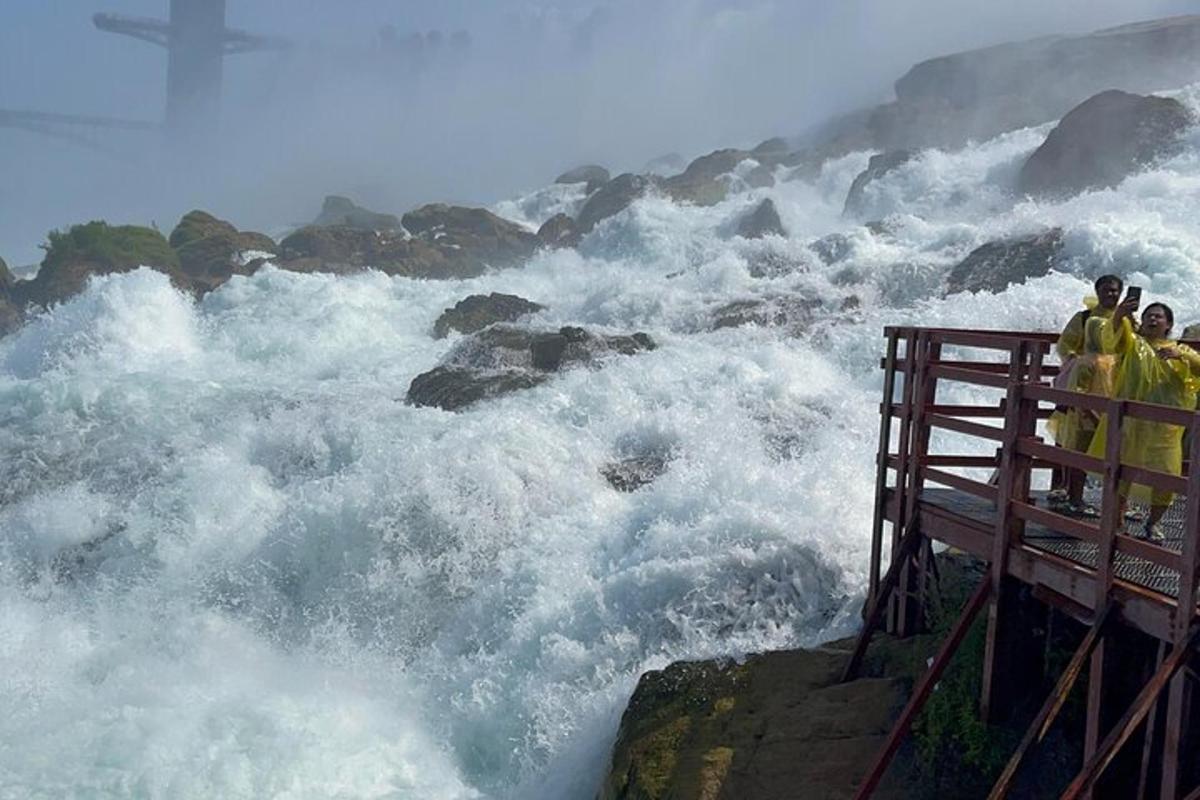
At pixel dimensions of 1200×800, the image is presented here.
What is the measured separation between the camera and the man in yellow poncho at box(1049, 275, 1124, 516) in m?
5.97

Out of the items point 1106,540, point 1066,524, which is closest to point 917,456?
point 1066,524

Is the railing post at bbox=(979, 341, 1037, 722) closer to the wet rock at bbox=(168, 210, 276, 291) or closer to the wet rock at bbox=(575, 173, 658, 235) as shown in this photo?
the wet rock at bbox=(168, 210, 276, 291)

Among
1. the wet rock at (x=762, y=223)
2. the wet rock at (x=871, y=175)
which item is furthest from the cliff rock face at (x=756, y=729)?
the wet rock at (x=871, y=175)

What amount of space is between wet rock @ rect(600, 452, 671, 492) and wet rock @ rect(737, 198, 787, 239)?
65.9ft

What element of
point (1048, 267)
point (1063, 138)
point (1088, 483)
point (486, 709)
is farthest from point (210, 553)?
point (1063, 138)

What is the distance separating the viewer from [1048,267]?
58.5ft

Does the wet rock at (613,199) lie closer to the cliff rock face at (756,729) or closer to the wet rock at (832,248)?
the wet rock at (832,248)

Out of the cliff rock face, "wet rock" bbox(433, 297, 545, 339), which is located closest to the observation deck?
the cliff rock face

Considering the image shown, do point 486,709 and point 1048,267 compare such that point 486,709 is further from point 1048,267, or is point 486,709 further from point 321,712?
point 1048,267

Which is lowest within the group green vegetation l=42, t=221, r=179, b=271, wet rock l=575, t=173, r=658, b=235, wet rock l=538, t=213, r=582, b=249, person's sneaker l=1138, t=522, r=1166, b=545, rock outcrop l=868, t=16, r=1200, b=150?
person's sneaker l=1138, t=522, r=1166, b=545

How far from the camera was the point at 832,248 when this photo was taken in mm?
23344

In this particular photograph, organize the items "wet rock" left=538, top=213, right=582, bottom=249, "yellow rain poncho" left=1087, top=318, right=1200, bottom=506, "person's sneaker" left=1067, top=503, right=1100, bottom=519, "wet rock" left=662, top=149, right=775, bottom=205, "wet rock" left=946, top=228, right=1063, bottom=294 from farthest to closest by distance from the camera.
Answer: "wet rock" left=662, top=149, right=775, bottom=205
"wet rock" left=538, top=213, right=582, bottom=249
"wet rock" left=946, top=228, right=1063, bottom=294
"person's sneaker" left=1067, top=503, right=1100, bottom=519
"yellow rain poncho" left=1087, top=318, right=1200, bottom=506

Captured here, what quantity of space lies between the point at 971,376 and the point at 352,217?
4685 centimetres

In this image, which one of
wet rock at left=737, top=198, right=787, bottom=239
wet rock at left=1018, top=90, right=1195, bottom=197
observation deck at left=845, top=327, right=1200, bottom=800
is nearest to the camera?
observation deck at left=845, top=327, right=1200, bottom=800
